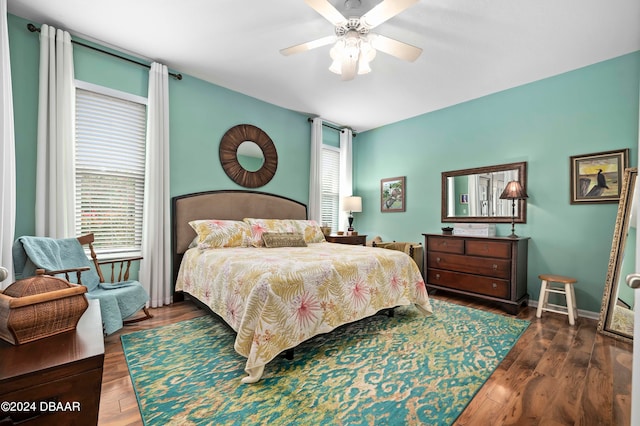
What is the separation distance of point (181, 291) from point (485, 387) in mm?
3090

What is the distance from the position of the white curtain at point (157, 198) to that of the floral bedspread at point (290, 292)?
46 cm

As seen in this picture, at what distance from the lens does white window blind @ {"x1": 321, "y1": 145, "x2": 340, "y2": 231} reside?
517cm

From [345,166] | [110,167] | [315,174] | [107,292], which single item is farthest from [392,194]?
[107,292]

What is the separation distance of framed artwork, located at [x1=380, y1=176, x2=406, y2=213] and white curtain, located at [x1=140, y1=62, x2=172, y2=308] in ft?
11.4

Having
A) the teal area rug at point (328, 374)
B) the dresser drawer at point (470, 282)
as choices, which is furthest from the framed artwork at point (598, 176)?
the teal area rug at point (328, 374)

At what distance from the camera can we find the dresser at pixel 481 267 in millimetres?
3199

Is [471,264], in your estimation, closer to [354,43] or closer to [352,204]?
[352,204]

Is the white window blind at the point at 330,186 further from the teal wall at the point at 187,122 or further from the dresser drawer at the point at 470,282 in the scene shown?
the dresser drawer at the point at 470,282

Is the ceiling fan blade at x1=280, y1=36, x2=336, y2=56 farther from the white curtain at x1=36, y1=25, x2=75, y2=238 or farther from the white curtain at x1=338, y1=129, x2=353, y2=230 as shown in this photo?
the white curtain at x1=338, y1=129, x2=353, y2=230

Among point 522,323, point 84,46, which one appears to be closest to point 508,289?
point 522,323

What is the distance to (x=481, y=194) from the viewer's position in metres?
3.90

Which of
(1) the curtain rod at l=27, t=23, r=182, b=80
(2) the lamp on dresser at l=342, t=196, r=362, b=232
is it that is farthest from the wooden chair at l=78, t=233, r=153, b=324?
(2) the lamp on dresser at l=342, t=196, r=362, b=232

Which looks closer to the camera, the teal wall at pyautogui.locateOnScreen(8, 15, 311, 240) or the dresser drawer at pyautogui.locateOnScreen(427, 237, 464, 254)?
the teal wall at pyautogui.locateOnScreen(8, 15, 311, 240)

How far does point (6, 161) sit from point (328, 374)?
2.84 meters
